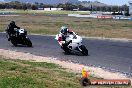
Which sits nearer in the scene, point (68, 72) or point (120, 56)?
point (68, 72)

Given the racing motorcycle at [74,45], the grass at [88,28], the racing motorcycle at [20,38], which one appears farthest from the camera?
the grass at [88,28]

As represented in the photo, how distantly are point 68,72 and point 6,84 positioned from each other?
431 cm

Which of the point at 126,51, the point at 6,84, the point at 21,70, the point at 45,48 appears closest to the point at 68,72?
the point at 21,70

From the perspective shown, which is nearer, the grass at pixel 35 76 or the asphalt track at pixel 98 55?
the grass at pixel 35 76

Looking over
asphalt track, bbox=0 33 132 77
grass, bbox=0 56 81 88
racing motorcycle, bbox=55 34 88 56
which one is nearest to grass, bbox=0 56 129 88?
grass, bbox=0 56 81 88

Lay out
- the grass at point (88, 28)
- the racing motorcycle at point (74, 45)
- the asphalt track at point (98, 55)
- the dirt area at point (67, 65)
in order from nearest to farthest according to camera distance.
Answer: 1. the dirt area at point (67, 65)
2. the asphalt track at point (98, 55)
3. the racing motorcycle at point (74, 45)
4. the grass at point (88, 28)

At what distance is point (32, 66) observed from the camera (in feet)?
57.2

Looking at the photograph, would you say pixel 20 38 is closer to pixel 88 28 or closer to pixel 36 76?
pixel 36 76

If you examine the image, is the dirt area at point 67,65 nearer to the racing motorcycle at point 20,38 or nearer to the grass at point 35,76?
the grass at point 35,76

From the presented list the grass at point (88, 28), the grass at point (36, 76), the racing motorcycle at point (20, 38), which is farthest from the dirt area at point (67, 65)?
the grass at point (88, 28)

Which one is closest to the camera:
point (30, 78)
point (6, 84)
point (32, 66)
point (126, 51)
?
point (6, 84)

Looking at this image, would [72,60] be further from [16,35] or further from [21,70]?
[16,35]

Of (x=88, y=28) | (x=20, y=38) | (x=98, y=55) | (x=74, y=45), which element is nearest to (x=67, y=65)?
(x=98, y=55)

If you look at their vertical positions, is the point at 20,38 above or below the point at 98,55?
above
